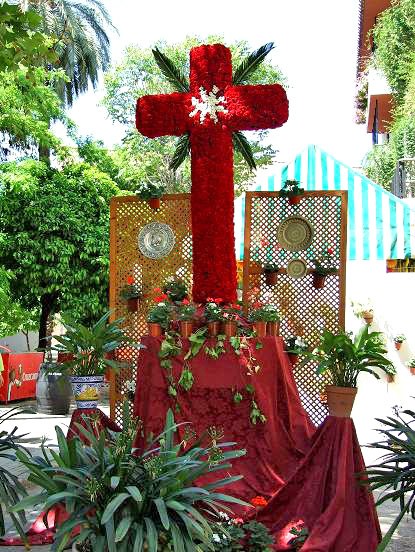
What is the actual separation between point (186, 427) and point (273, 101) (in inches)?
126

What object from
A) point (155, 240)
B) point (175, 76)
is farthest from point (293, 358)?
point (175, 76)

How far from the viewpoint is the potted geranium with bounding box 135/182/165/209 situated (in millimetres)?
7340

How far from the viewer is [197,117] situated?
6.65m

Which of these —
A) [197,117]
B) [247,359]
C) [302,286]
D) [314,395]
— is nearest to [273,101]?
[197,117]

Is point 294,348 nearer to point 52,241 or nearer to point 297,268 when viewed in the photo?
point 297,268

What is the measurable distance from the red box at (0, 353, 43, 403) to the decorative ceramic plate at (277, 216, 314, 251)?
26.1 feet

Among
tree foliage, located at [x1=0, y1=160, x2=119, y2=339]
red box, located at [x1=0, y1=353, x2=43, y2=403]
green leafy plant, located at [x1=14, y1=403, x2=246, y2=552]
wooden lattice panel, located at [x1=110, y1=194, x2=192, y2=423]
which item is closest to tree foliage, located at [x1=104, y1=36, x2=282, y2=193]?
tree foliage, located at [x1=0, y1=160, x2=119, y2=339]

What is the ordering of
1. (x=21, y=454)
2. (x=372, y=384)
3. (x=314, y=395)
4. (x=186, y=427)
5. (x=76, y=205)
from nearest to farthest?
1. (x=21, y=454)
2. (x=186, y=427)
3. (x=314, y=395)
4. (x=372, y=384)
5. (x=76, y=205)

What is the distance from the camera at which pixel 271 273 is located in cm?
736

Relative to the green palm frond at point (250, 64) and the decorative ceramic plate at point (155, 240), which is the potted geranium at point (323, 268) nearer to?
the decorative ceramic plate at point (155, 240)

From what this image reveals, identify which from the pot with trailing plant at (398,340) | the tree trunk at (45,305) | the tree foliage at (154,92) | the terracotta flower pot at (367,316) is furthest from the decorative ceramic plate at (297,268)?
the tree foliage at (154,92)

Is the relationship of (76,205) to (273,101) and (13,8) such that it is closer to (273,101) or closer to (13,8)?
(273,101)

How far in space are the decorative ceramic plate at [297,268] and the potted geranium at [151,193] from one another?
5.25 ft

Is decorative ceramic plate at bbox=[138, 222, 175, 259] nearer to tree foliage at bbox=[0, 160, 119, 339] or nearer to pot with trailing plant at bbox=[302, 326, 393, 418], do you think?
pot with trailing plant at bbox=[302, 326, 393, 418]
